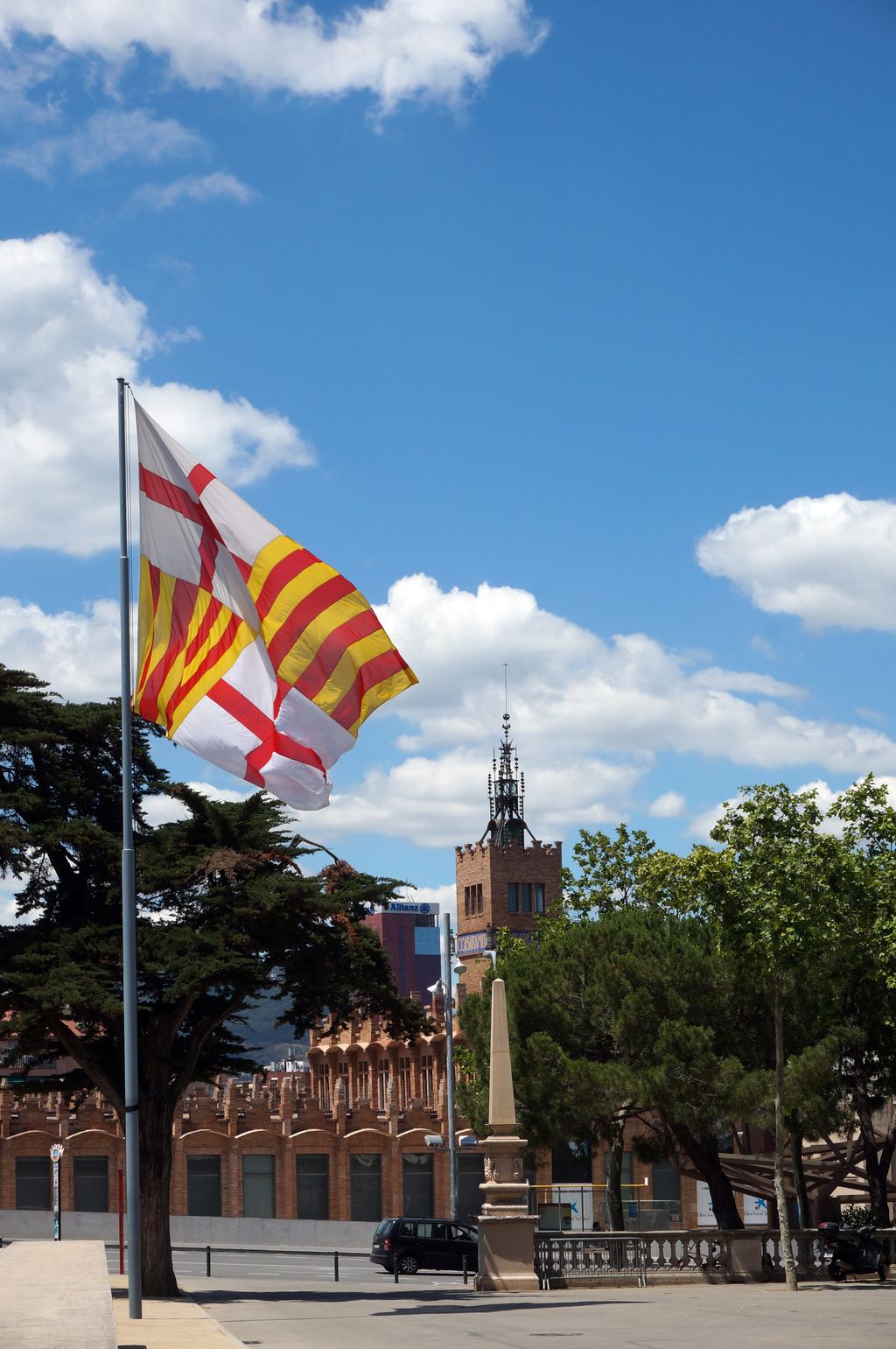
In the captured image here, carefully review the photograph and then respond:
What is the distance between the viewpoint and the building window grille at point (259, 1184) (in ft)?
230

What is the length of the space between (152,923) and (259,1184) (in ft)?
143

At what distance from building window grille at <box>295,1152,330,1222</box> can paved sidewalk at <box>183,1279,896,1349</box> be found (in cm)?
3919

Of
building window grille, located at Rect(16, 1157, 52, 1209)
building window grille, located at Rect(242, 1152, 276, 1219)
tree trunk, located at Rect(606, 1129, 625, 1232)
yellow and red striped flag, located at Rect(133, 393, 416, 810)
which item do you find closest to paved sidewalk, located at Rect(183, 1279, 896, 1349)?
yellow and red striped flag, located at Rect(133, 393, 416, 810)

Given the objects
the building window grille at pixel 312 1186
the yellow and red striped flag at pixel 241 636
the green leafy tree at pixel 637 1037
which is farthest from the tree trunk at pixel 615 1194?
the yellow and red striped flag at pixel 241 636

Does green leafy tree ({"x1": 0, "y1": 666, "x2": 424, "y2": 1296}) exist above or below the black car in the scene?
above

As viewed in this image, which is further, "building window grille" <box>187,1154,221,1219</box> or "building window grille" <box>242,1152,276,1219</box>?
"building window grille" <box>242,1152,276,1219</box>

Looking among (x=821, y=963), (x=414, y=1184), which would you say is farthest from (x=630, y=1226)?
(x=821, y=963)

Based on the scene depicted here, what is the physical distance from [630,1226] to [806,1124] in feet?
72.1

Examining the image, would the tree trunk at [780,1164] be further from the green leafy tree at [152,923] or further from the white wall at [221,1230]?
the white wall at [221,1230]

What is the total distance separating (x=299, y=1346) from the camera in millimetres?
19062

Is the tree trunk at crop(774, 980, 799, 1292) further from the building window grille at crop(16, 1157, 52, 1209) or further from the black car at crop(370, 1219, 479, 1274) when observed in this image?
the building window grille at crop(16, 1157, 52, 1209)

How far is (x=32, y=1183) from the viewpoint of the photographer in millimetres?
67500

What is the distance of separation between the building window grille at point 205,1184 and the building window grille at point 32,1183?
5.87 meters

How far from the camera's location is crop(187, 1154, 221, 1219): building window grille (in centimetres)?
6925
